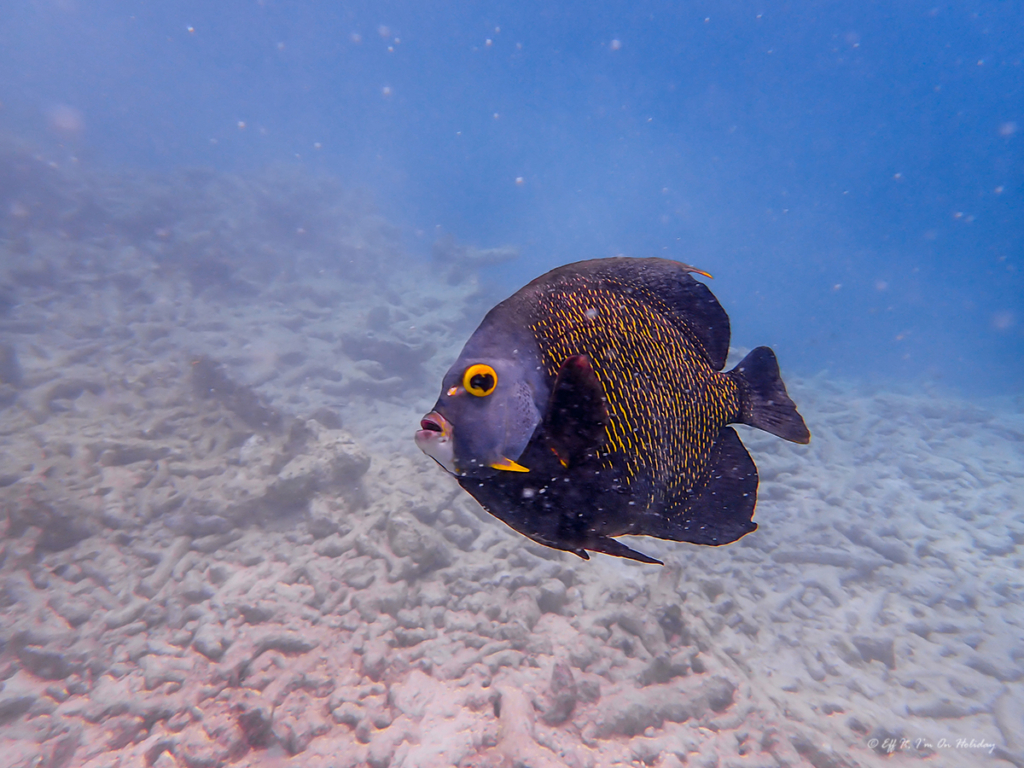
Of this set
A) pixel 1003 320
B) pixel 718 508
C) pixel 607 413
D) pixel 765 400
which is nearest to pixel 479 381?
pixel 607 413

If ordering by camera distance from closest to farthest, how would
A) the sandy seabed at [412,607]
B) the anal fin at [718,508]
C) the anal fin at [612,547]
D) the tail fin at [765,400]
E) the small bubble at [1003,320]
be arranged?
1. the anal fin at [612,547]
2. the anal fin at [718,508]
3. the tail fin at [765,400]
4. the sandy seabed at [412,607]
5. the small bubble at [1003,320]

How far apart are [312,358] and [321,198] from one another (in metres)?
18.1

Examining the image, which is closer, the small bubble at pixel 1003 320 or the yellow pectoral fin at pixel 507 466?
the yellow pectoral fin at pixel 507 466

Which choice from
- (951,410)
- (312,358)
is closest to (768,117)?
(951,410)

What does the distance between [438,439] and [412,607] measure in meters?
4.26

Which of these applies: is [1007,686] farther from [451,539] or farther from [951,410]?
[951,410]

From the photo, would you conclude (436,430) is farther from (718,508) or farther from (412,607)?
(412,607)

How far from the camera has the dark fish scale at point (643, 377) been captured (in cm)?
88

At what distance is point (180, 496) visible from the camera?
548 cm

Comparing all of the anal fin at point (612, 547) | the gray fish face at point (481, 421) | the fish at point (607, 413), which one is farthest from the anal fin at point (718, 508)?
the gray fish face at point (481, 421)

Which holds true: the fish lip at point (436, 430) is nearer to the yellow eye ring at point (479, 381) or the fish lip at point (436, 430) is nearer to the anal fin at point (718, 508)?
the yellow eye ring at point (479, 381)

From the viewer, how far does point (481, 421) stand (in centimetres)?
70

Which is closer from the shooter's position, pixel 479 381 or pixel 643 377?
pixel 479 381

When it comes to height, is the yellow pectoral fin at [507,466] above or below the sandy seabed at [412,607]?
above
